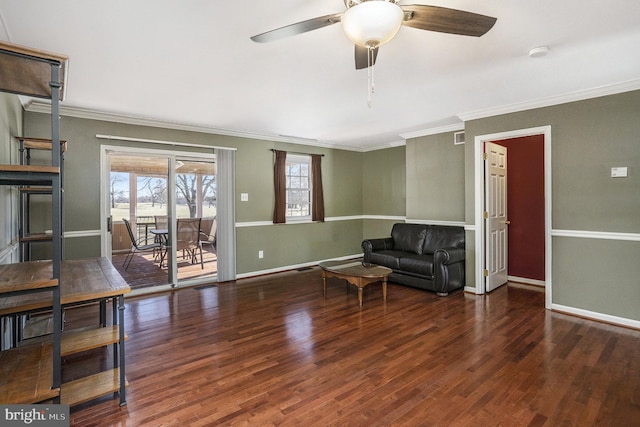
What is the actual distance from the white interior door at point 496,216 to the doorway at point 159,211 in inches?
162

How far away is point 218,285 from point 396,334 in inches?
118

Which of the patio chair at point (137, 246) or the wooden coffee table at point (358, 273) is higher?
the patio chair at point (137, 246)

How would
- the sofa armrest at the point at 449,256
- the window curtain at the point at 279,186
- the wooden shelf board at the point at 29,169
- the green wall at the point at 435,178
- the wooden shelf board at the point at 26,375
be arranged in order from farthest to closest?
the window curtain at the point at 279,186
the green wall at the point at 435,178
the sofa armrest at the point at 449,256
the wooden shelf board at the point at 26,375
the wooden shelf board at the point at 29,169

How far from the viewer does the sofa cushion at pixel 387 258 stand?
477cm

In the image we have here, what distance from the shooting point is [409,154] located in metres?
5.62

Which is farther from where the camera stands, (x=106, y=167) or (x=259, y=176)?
(x=259, y=176)

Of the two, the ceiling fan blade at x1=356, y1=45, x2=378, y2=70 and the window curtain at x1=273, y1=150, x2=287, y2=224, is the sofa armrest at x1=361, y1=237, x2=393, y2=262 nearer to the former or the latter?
the window curtain at x1=273, y1=150, x2=287, y2=224

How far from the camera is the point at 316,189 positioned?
20.8 ft

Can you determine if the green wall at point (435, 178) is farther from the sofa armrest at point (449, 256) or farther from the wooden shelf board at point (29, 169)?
the wooden shelf board at point (29, 169)

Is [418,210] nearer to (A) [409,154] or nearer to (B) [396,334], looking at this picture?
(A) [409,154]

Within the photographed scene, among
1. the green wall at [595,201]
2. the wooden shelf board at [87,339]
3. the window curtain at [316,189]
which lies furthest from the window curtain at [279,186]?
the green wall at [595,201]

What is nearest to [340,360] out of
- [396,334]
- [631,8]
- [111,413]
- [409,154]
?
[396,334]

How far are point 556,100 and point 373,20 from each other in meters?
3.21

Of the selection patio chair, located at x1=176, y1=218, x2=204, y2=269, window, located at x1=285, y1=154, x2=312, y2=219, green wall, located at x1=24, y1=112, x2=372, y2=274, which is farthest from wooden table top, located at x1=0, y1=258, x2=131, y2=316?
window, located at x1=285, y1=154, x2=312, y2=219
